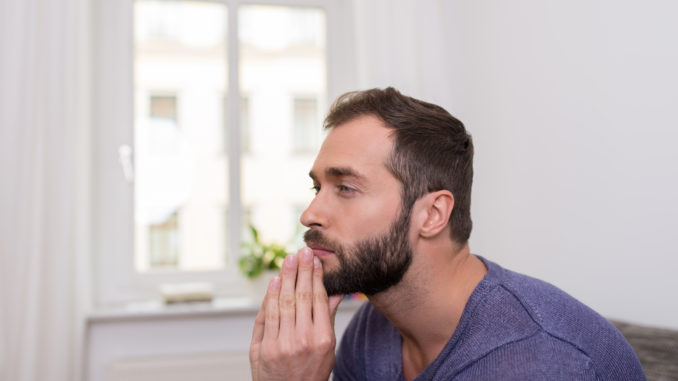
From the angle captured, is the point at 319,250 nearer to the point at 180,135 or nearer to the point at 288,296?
the point at 288,296

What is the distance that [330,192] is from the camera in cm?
132

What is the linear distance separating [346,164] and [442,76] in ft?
5.51

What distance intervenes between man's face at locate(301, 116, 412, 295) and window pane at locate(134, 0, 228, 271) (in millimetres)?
1760

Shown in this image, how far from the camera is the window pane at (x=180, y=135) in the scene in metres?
2.92

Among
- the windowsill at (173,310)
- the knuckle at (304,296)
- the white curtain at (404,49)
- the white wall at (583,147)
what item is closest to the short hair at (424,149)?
the knuckle at (304,296)

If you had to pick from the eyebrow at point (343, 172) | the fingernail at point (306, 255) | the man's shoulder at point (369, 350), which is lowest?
the man's shoulder at point (369, 350)

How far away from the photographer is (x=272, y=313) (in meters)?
1.29

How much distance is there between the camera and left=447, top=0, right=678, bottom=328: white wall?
158cm

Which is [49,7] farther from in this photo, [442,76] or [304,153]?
[442,76]

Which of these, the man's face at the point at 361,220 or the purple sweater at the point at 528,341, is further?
the man's face at the point at 361,220

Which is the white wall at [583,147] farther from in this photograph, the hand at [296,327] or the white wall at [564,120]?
the hand at [296,327]

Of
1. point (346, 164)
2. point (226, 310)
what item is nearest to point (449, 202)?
point (346, 164)

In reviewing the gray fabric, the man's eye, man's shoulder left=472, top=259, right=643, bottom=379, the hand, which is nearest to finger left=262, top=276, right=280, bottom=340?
the hand

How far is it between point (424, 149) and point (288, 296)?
0.41 metres
